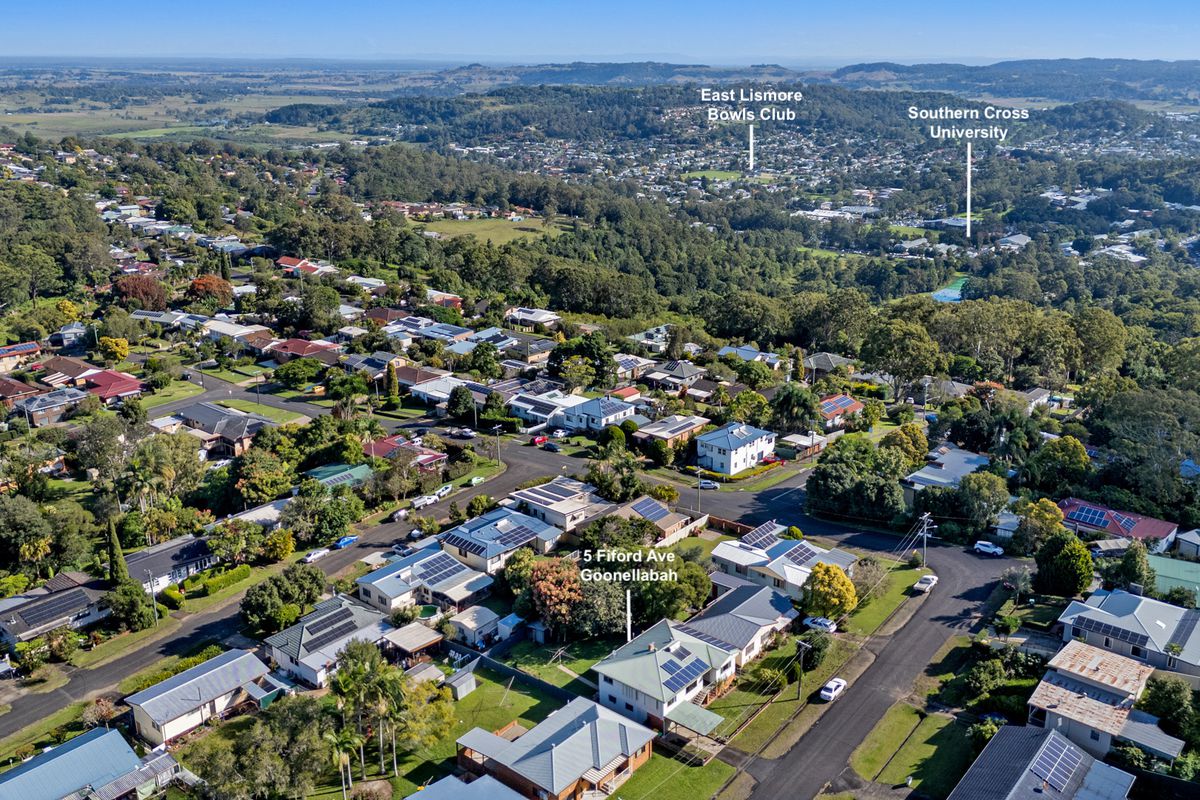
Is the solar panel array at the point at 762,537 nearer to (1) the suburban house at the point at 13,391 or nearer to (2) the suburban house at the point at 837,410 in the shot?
(2) the suburban house at the point at 837,410

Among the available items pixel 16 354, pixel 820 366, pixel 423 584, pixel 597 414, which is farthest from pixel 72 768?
pixel 820 366

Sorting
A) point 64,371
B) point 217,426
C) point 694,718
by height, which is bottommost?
point 694,718

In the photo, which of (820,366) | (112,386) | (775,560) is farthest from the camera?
(820,366)

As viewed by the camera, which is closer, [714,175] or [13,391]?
[13,391]

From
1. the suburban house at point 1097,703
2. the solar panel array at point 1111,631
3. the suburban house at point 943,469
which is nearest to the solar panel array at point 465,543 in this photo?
the suburban house at point 943,469

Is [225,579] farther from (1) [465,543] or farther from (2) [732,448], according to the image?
(2) [732,448]

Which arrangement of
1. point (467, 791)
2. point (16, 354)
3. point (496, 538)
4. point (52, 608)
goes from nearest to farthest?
point (467, 791) → point (52, 608) → point (496, 538) → point (16, 354)
